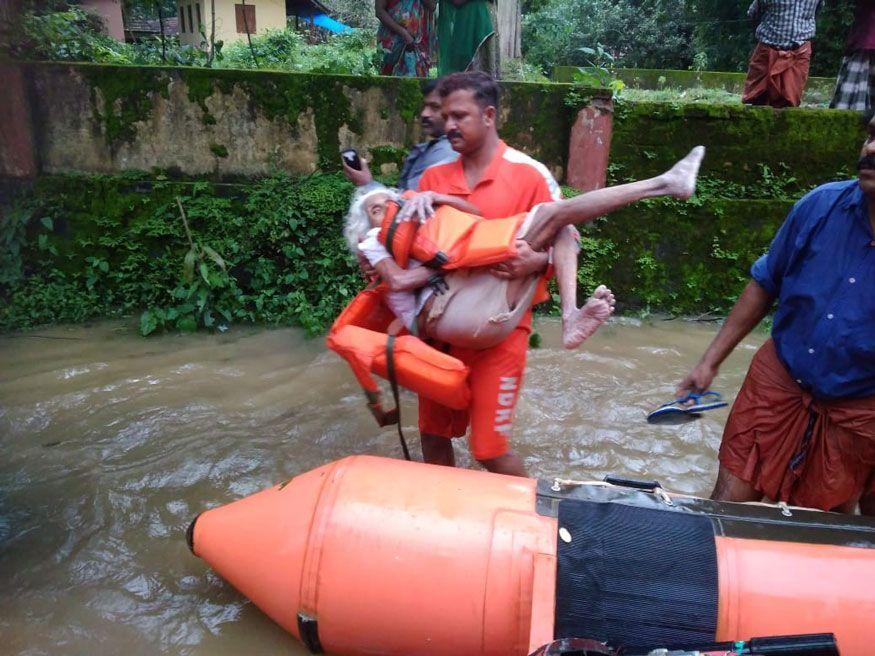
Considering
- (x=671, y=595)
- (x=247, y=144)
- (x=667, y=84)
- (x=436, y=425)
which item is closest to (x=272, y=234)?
(x=247, y=144)

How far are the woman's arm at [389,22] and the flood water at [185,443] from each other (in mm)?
Answer: 2624

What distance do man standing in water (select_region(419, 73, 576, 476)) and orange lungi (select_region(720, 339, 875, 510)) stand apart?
2.74ft

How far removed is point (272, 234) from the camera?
5094 millimetres

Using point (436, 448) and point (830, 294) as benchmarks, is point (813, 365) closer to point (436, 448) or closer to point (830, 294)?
point (830, 294)

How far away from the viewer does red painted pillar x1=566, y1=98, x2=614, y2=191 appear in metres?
5.22

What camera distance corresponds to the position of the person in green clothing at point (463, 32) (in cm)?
534

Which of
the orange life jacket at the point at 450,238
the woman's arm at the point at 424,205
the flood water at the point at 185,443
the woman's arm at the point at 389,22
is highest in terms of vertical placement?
the woman's arm at the point at 389,22

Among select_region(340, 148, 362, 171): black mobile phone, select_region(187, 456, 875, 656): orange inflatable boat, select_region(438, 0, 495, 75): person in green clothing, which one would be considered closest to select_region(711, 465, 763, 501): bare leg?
select_region(187, 456, 875, 656): orange inflatable boat

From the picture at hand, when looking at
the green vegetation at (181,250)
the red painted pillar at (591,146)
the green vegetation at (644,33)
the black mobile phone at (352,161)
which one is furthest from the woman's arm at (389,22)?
the green vegetation at (644,33)

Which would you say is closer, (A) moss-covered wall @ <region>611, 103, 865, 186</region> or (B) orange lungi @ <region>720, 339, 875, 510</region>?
(B) orange lungi @ <region>720, 339, 875, 510</region>

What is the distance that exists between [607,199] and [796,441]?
108 cm

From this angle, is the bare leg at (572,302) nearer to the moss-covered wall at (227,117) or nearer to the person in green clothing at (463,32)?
the moss-covered wall at (227,117)

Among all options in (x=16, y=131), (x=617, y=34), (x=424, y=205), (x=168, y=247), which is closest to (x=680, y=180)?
(x=424, y=205)

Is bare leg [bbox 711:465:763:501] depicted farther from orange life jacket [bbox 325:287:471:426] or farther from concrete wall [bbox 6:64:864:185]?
concrete wall [bbox 6:64:864:185]
